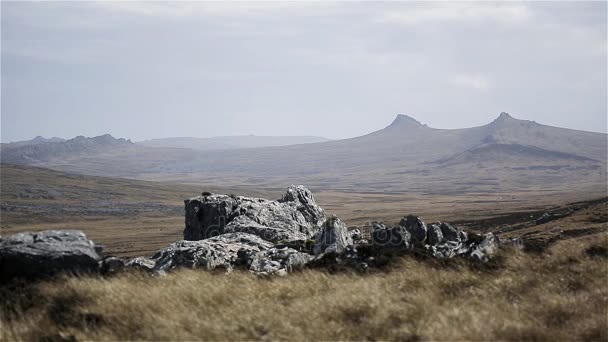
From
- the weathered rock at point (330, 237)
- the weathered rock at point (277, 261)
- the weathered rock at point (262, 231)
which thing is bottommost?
the weathered rock at point (262, 231)

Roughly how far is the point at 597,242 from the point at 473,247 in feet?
11.5

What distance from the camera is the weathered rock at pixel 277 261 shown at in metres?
16.7

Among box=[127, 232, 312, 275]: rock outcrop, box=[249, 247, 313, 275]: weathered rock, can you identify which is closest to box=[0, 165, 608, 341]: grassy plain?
box=[249, 247, 313, 275]: weathered rock

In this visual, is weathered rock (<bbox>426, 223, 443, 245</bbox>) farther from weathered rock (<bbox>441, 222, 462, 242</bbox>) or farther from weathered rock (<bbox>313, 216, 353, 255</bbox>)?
weathered rock (<bbox>313, 216, 353, 255</bbox>)

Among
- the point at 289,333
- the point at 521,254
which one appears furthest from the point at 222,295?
the point at 521,254

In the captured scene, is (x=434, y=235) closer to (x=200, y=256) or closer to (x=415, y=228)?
(x=415, y=228)

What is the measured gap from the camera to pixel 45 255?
12984 mm

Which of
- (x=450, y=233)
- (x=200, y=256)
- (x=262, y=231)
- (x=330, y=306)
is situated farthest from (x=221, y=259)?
(x=330, y=306)

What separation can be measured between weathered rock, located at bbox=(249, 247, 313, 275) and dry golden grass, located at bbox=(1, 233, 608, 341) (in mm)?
3868

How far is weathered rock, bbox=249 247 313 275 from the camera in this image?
16.7m

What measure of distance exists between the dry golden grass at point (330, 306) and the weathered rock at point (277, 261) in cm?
387

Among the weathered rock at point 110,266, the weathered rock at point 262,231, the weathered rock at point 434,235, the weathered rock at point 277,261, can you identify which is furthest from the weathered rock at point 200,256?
the weathered rock at point 434,235

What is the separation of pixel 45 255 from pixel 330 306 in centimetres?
776

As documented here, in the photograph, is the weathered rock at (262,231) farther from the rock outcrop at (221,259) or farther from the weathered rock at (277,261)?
the weathered rock at (277,261)
